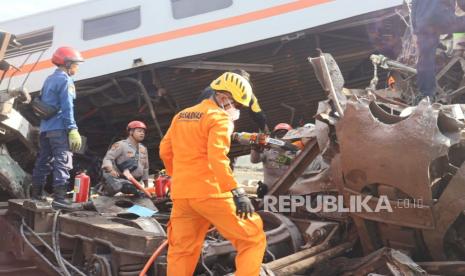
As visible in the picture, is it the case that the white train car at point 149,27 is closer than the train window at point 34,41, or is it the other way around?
the white train car at point 149,27

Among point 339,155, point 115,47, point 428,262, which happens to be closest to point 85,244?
point 339,155

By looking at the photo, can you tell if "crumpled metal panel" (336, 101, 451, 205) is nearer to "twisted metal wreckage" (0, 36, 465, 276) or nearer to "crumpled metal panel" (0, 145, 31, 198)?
"twisted metal wreckage" (0, 36, 465, 276)

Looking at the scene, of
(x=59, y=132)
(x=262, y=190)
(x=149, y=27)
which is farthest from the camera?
(x=149, y=27)

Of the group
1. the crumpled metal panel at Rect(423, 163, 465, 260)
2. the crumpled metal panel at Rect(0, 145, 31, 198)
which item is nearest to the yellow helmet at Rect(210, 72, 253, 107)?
the crumpled metal panel at Rect(423, 163, 465, 260)

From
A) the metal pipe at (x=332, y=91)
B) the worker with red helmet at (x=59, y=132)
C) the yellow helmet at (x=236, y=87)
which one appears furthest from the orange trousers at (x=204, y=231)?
the worker with red helmet at (x=59, y=132)

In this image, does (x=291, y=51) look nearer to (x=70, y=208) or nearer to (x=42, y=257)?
(x=70, y=208)

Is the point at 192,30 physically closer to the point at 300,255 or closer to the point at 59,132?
the point at 59,132

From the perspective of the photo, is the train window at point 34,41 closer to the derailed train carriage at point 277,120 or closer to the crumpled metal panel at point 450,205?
the derailed train carriage at point 277,120

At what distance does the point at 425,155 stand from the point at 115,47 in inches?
176

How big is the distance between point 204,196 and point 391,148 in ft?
3.54

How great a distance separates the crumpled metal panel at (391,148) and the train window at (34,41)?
4.61 metres

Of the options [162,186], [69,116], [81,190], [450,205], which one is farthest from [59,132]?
[450,205]

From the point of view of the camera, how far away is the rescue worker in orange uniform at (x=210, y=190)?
104 inches

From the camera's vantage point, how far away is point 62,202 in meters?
4.05
